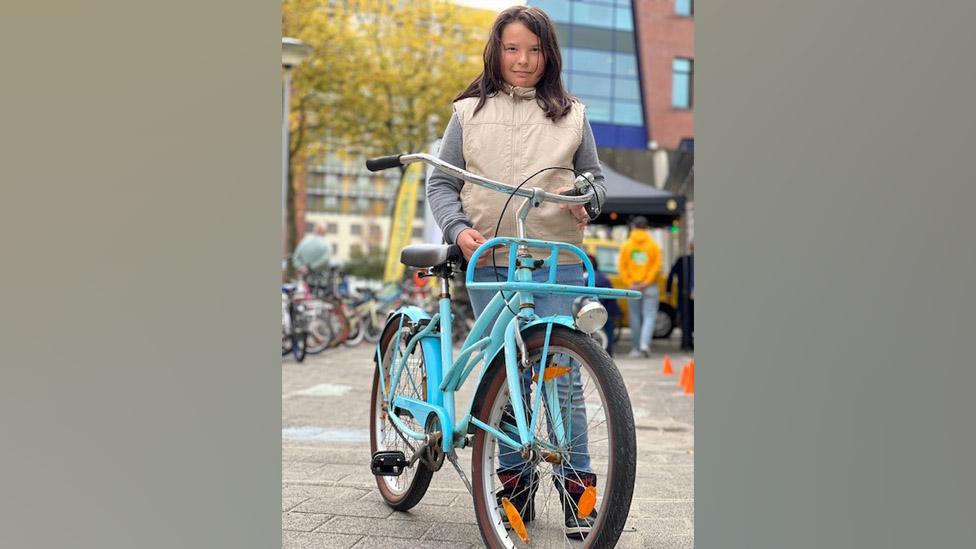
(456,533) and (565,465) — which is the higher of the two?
(565,465)

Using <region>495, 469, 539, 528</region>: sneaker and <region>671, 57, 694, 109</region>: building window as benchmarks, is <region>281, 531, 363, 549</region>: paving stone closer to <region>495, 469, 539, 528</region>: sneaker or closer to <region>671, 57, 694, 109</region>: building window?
<region>495, 469, 539, 528</region>: sneaker

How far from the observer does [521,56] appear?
3316 mm

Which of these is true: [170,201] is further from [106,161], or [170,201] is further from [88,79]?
[88,79]

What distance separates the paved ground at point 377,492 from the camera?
3.47 meters

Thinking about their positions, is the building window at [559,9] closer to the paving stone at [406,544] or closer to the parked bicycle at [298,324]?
the parked bicycle at [298,324]

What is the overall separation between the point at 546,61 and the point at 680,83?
102ft

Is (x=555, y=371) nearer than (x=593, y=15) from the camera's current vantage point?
Yes

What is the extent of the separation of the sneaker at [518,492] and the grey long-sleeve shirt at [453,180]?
2.55 feet

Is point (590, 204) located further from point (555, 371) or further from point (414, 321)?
point (414, 321)

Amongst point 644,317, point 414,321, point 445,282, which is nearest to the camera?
point 445,282

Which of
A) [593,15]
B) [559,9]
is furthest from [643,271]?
[593,15]

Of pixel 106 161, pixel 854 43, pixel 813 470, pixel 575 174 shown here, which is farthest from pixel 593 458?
pixel 106 161

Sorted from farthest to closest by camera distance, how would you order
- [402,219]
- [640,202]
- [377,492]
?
→ [402,219], [640,202], [377,492]

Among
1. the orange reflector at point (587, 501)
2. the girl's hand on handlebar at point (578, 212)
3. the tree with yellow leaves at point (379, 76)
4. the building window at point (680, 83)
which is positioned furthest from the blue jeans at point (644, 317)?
the building window at point (680, 83)
